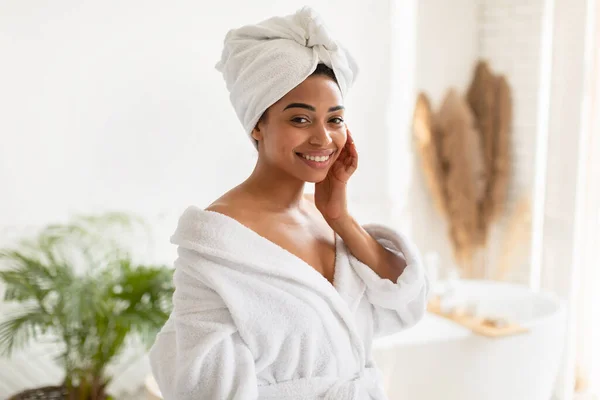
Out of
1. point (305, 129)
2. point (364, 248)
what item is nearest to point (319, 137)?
point (305, 129)

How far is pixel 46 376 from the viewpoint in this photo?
267 centimetres

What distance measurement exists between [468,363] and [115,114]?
1.62 meters

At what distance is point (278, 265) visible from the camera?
1162mm

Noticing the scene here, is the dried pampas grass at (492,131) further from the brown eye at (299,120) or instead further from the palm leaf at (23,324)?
the brown eye at (299,120)

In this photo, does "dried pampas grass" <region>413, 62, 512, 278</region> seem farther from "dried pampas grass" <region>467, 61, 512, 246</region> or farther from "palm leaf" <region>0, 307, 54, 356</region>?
"palm leaf" <region>0, 307, 54, 356</region>

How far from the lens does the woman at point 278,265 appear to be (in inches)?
43.9

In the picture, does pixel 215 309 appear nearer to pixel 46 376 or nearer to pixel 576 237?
pixel 46 376

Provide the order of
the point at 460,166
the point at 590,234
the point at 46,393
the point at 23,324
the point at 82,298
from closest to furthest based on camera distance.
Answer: the point at 82,298 < the point at 23,324 < the point at 46,393 < the point at 590,234 < the point at 460,166

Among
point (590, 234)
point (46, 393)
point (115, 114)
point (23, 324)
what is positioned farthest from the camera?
point (590, 234)

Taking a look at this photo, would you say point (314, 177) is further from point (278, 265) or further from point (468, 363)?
point (468, 363)

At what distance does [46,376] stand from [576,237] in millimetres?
2286

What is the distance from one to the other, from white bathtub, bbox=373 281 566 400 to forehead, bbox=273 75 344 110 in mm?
1405

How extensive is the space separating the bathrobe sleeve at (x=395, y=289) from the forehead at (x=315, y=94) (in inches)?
12.4

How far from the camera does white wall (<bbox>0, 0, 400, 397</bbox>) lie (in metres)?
2.51
